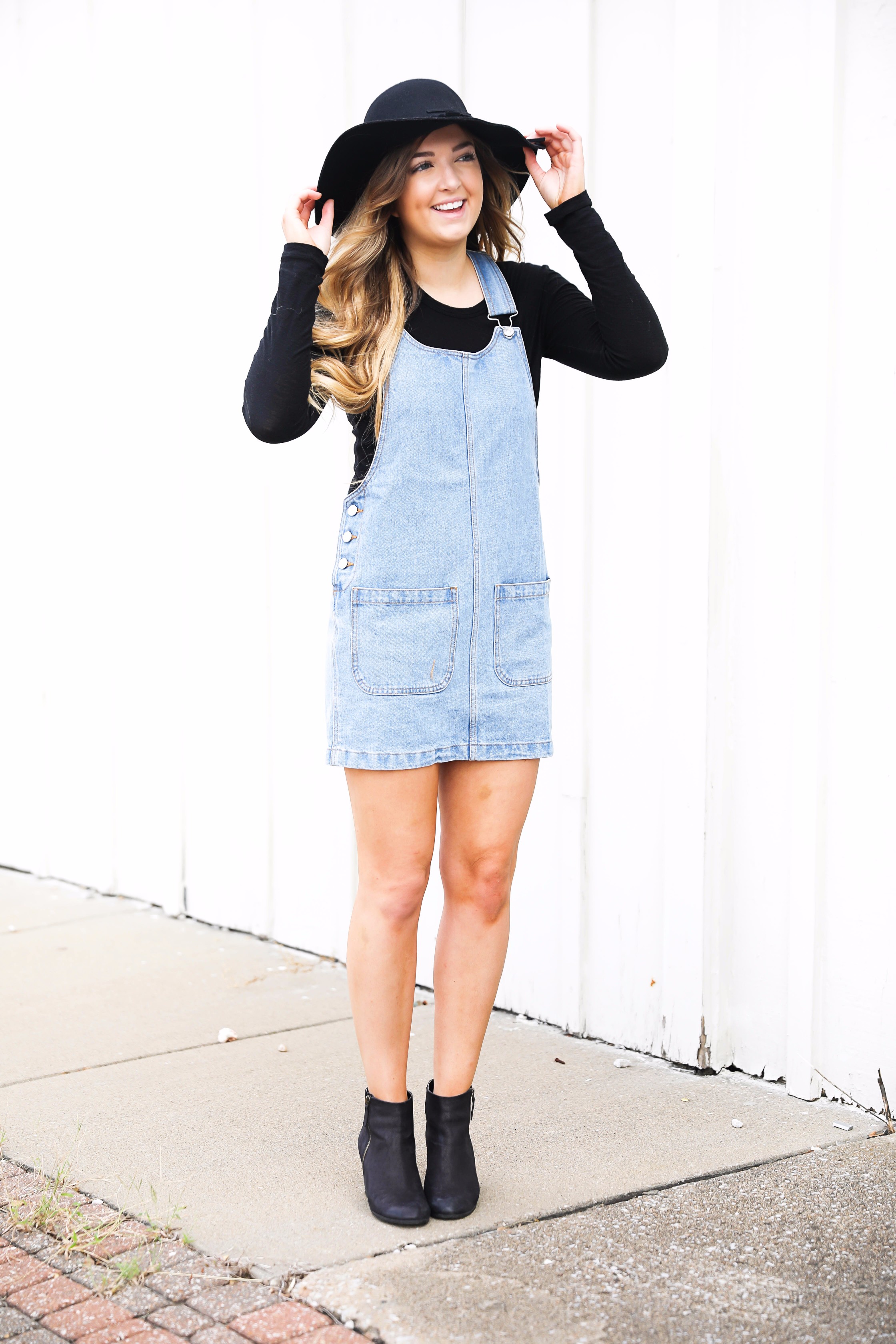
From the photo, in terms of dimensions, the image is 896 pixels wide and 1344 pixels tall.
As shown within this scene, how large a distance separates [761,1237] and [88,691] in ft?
11.1

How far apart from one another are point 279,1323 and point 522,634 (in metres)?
1.17

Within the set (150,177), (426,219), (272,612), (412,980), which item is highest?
(150,177)

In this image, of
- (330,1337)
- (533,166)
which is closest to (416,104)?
(533,166)

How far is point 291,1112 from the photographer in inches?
116

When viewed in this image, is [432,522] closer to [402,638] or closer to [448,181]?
[402,638]

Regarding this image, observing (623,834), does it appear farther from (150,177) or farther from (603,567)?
(150,177)

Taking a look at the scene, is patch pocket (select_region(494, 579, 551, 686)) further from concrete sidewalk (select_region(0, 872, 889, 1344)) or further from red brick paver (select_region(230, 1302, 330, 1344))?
red brick paver (select_region(230, 1302, 330, 1344))

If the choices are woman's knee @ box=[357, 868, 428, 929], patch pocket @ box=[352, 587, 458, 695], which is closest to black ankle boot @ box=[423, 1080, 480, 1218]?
woman's knee @ box=[357, 868, 428, 929]

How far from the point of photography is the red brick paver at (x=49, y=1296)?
6.96 ft

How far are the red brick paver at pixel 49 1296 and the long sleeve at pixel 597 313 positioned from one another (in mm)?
1790

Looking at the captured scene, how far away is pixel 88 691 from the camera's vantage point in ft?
16.4

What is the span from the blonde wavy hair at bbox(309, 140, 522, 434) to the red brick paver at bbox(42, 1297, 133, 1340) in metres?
1.46

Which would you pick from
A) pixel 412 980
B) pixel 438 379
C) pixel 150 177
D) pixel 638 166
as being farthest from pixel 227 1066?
pixel 150 177

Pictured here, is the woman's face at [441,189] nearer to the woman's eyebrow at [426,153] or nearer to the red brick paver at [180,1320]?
the woman's eyebrow at [426,153]
